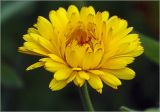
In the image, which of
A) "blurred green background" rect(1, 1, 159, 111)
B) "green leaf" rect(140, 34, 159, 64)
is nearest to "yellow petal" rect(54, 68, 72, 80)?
"green leaf" rect(140, 34, 159, 64)

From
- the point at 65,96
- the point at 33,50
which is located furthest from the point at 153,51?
the point at 33,50

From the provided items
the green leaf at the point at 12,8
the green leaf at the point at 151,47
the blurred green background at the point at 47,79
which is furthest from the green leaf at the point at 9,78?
the green leaf at the point at 151,47

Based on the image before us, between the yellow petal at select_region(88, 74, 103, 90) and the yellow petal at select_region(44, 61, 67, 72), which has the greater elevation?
the yellow petal at select_region(44, 61, 67, 72)

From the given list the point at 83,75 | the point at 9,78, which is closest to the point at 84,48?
the point at 83,75

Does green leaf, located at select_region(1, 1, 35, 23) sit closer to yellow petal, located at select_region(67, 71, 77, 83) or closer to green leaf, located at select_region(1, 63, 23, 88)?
green leaf, located at select_region(1, 63, 23, 88)

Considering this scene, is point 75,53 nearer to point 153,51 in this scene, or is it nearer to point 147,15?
point 153,51

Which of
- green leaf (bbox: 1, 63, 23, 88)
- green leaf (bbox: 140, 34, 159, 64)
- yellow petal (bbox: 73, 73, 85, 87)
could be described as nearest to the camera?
yellow petal (bbox: 73, 73, 85, 87)

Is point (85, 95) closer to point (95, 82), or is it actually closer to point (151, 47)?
point (95, 82)
